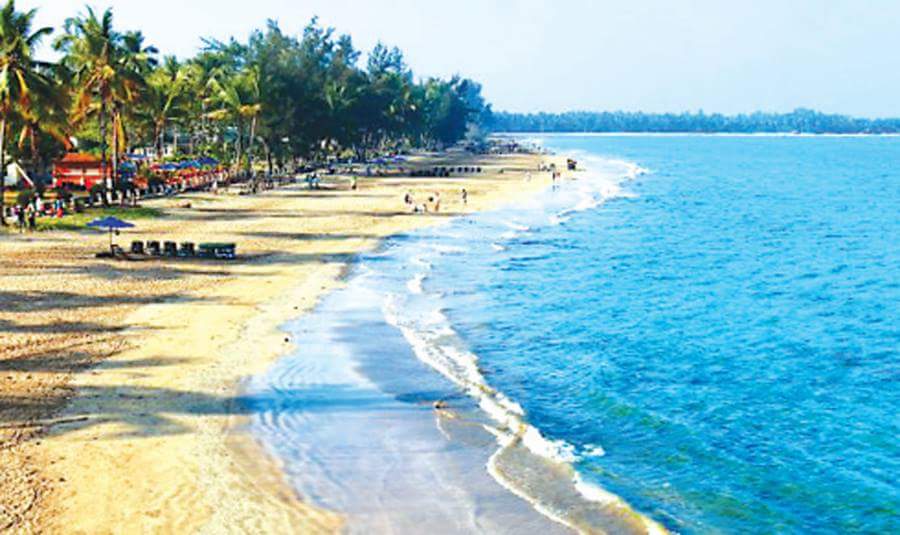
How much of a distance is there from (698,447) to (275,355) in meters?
11.6

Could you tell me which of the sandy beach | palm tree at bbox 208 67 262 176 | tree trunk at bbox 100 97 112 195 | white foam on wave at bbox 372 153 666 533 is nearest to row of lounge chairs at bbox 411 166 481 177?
palm tree at bbox 208 67 262 176

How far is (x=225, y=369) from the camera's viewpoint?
23906mm

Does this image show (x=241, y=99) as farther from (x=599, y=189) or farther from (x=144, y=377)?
(x=144, y=377)

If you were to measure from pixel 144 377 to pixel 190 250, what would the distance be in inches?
759

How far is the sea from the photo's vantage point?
55.1ft

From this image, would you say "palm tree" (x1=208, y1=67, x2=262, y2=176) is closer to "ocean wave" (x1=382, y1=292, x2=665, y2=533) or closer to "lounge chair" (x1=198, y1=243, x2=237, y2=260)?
"lounge chair" (x1=198, y1=243, x2=237, y2=260)

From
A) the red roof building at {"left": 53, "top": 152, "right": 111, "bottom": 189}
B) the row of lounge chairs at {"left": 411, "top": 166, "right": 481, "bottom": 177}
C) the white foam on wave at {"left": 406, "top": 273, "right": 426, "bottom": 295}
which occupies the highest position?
the red roof building at {"left": 53, "top": 152, "right": 111, "bottom": 189}

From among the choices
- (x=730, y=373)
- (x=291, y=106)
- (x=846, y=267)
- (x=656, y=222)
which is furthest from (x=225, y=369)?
(x=291, y=106)

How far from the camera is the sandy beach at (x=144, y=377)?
1535 centimetres

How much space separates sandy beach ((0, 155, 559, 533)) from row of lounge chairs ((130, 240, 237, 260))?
719 mm

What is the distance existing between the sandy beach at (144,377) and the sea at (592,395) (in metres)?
1.01

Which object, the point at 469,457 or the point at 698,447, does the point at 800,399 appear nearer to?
the point at 698,447

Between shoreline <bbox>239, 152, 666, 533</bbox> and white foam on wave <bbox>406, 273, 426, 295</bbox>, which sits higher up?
white foam on wave <bbox>406, 273, 426, 295</bbox>

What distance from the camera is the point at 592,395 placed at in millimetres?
23797
